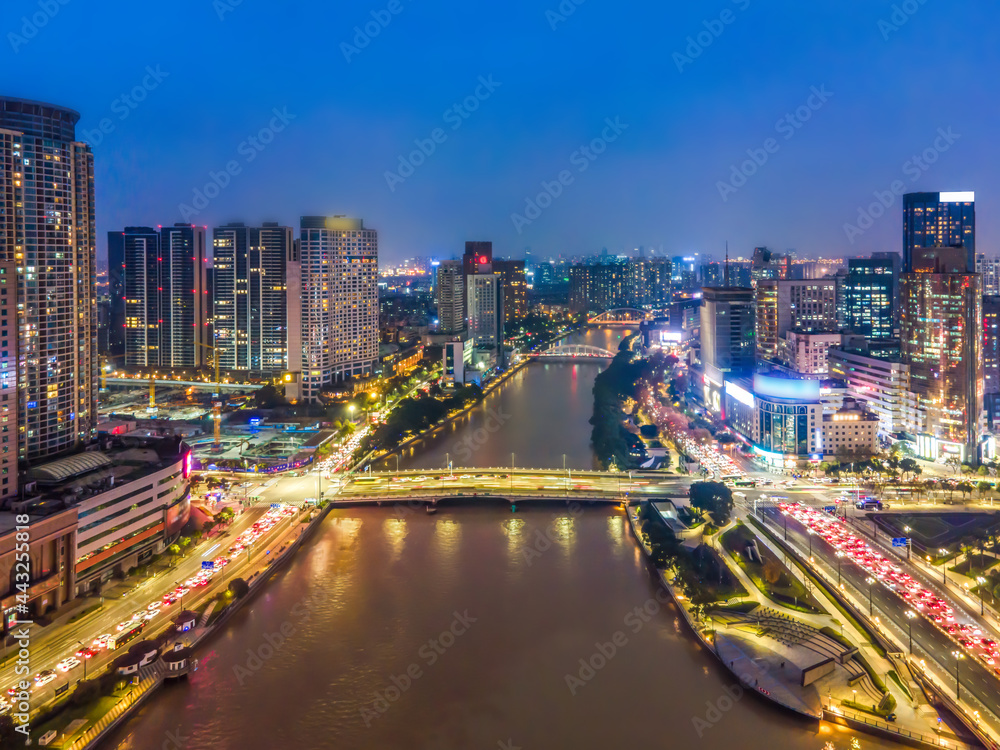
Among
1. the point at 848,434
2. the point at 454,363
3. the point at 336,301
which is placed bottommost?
the point at 848,434

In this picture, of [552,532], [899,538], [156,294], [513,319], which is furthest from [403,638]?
[513,319]

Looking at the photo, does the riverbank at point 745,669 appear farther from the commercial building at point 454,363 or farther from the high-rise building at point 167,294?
the high-rise building at point 167,294

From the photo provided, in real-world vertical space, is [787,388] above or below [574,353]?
below

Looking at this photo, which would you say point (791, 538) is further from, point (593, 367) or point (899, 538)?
point (593, 367)

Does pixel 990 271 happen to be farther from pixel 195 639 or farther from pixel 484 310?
pixel 195 639

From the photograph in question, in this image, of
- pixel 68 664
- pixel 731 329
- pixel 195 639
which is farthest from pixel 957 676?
pixel 731 329

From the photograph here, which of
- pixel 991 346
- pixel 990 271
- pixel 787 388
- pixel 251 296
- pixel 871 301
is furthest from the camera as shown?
pixel 990 271
